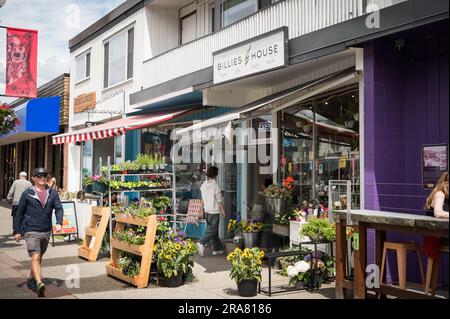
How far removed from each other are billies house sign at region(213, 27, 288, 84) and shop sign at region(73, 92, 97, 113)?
913cm

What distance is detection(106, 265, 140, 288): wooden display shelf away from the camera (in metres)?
8.10

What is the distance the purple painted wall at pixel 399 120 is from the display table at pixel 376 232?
3.02 ft

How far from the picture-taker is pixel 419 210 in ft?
24.2

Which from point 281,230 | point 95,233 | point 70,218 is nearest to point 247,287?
point 281,230

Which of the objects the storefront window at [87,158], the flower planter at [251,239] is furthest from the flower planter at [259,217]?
the storefront window at [87,158]

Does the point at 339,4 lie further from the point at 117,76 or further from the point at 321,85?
the point at 117,76

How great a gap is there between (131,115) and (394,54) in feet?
33.8

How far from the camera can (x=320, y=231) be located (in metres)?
8.34

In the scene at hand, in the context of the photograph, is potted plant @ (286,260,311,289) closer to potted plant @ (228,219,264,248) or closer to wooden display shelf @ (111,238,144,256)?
wooden display shelf @ (111,238,144,256)

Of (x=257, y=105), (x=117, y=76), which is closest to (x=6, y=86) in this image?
(x=117, y=76)

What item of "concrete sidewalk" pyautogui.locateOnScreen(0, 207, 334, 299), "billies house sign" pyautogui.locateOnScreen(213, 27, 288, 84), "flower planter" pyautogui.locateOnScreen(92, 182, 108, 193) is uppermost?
"billies house sign" pyautogui.locateOnScreen(213, 27, 288, 84)

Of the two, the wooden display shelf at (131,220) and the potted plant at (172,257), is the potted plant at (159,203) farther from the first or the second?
the potted plant at (172,257)

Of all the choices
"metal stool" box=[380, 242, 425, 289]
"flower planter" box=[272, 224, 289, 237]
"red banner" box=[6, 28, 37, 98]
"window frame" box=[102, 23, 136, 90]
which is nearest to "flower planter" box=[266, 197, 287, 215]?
"flower planter" box=[272, 224, 289, 237]

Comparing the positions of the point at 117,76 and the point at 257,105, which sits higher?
the point at 117,76
